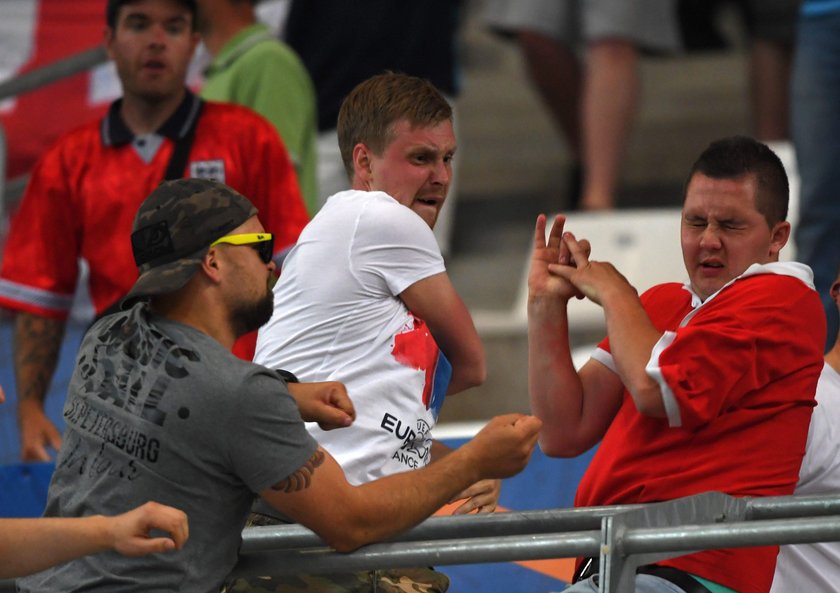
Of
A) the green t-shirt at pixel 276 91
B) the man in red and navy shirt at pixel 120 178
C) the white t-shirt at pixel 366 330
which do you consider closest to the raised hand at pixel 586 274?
the white t-shirt at pixel 366 330

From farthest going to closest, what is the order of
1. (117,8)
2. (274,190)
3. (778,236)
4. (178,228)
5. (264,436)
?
(117,8) < (274,190) < (778,236) < (178,228) < (264,436)

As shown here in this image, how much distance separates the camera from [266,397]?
3.05m

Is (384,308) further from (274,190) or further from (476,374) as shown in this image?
(274,190)

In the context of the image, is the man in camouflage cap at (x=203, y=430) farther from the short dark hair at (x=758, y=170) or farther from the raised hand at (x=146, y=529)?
the short dark hair at (x=758, y=170)

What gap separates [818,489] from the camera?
371 cm

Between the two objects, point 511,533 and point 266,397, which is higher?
point 266,397

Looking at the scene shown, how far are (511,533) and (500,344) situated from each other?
394 centimetres

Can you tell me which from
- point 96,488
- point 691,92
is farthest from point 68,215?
point 691,92

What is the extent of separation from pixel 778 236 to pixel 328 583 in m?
1.17

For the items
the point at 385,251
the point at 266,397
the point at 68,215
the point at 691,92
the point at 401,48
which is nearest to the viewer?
the point at 266,397

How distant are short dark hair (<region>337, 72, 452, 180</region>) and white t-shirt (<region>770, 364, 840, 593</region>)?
1.02m

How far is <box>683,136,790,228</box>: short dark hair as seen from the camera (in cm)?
360

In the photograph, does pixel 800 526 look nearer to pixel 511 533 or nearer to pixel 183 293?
pixel 511 533

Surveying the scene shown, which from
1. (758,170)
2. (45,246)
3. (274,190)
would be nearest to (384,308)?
(758,170)
